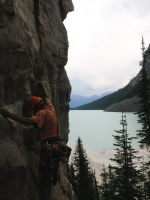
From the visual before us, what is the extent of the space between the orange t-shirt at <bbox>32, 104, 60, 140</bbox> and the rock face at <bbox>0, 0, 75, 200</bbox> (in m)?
0.67

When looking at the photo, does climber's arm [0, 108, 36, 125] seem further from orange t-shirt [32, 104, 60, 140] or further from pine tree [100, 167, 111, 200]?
pine tree [100, 167, 111, 200]

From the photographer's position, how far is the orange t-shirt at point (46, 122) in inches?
394

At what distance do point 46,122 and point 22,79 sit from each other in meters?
2.55

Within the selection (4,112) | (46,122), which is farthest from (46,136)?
(4,112)

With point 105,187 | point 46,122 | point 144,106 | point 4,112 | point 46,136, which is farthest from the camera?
point 105,187

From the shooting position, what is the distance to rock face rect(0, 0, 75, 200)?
9.53 metres

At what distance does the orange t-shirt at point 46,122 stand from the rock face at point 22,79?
0.67m

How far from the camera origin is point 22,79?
1195cm

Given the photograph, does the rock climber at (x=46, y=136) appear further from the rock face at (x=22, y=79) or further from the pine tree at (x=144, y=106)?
the pine tree at (x=144, y=106)

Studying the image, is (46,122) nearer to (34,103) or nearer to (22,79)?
(34,103)

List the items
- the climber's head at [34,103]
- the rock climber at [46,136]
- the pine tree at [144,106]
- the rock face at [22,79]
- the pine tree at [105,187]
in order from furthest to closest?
1. the pine tree at [105,187]
2. the pine tree at [144,106]
3. the climber's head at [34,103]
4. the rock climber at [46,136]
5. the rock face at [22,79]

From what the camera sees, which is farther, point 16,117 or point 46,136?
point 46,136

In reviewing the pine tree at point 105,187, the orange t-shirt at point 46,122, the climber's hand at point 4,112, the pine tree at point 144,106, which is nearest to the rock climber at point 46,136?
the orange t-shirt at point 46,122

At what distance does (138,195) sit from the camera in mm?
33375
